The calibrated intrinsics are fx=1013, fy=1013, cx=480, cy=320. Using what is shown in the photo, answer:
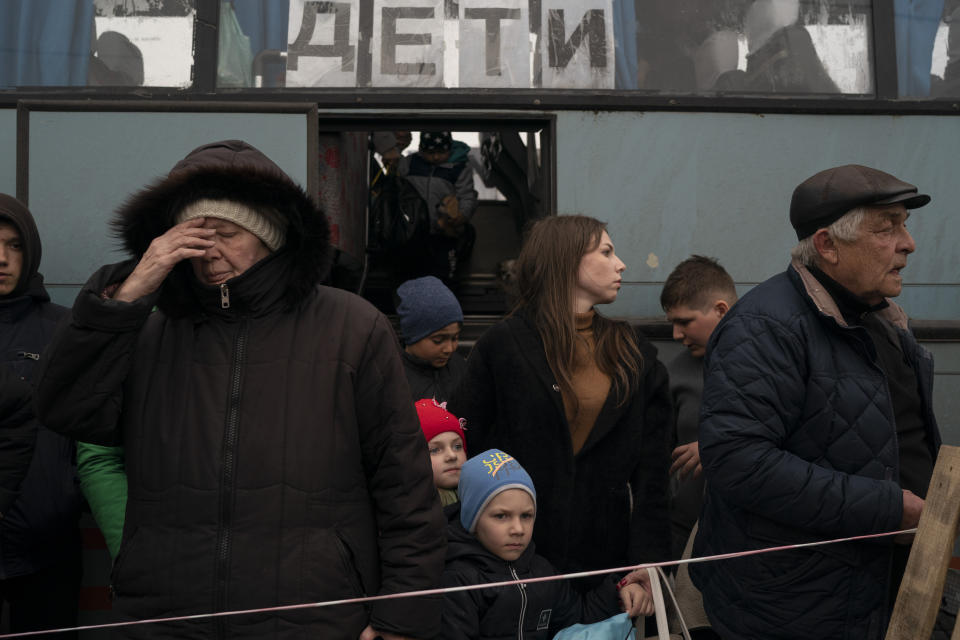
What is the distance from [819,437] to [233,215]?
5.15 feet

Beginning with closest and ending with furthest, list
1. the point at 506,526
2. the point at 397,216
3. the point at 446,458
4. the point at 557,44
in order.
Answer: the point at 506,526 → the point at 446,458 → the point at 557,44 → the point at 397,216

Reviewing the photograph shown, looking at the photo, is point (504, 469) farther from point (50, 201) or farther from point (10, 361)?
point (50, 201)

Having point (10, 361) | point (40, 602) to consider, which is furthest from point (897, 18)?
point (40, 602)

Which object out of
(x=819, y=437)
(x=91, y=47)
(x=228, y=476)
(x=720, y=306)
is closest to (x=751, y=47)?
(x=720, y=306)

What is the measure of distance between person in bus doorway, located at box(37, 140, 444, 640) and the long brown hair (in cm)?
94

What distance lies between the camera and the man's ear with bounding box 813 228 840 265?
→ 2.74 metres

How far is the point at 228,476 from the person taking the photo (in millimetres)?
2328

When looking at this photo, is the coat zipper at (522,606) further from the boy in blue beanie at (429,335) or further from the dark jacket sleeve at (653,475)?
the boy in blue beanie at (429,335)

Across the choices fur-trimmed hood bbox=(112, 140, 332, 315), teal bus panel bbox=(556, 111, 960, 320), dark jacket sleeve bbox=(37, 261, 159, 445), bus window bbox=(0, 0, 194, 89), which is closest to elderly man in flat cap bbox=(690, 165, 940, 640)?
fur-trimmed hood bbox=(112, 140, 332, 315)

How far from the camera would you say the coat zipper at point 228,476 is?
2.28m

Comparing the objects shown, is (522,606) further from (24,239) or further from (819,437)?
(24,239)

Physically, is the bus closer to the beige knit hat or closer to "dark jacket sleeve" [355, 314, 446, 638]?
the beige knit hat

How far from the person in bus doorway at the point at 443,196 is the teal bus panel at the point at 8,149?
3.25 metres

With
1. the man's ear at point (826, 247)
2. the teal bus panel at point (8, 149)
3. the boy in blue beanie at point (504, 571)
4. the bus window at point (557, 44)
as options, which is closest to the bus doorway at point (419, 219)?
the bus window at point (557, 44)
